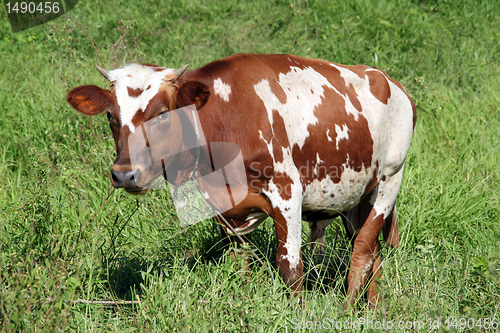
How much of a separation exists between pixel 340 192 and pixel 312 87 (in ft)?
2.57

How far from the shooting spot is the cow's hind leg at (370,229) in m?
3.65

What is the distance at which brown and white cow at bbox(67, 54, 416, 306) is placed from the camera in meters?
2.81

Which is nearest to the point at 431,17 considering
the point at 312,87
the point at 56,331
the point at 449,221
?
the point at 449,221

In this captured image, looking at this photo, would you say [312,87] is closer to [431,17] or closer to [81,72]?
[81,72]

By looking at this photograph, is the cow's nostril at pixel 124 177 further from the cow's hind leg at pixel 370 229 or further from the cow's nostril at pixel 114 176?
the cow's hind leg at pixel 370 229

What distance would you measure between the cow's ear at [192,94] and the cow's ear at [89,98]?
49 cm

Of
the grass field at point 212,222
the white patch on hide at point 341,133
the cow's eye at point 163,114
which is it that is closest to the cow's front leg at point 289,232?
the grass field at point 212,222

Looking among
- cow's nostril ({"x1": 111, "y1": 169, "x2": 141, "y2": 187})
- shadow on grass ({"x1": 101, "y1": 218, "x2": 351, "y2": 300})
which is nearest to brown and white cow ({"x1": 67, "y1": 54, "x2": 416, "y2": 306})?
cow's nostril ({"x1": 111, "y1": 169, "x2": 141, "y2": 187})

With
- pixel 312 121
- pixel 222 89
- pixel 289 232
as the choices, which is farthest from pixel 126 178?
pixel 312 121

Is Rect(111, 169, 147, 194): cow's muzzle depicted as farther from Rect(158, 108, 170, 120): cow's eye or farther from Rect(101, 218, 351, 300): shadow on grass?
Rect(101, 218, 351, 300): shadow on grass

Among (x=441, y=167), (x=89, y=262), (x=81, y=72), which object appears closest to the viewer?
(x=89, y=262)

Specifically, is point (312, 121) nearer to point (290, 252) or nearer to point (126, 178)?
point (290, 252)

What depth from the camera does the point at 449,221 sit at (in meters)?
4.15

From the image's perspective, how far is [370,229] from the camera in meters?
3.81
